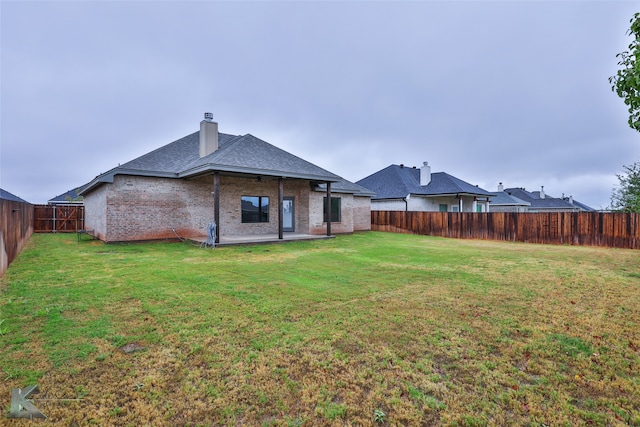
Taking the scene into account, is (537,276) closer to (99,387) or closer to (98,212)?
(99,387)

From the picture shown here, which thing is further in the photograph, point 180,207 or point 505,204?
point 505,204

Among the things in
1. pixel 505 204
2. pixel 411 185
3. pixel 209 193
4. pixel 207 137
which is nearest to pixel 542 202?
pixel 505 204

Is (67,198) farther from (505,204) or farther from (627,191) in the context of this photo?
(505,204)

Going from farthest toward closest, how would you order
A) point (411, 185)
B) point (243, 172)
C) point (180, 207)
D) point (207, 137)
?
point (411, 185)
point (207, 137)
point (180, 207)
point (243, 172)

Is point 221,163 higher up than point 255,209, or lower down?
higher up

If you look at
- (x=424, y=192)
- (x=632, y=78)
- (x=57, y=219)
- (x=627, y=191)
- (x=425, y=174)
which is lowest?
(x=57, y=219)

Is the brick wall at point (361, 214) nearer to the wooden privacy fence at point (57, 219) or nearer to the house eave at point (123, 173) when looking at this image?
the house eave at point (123, 173)

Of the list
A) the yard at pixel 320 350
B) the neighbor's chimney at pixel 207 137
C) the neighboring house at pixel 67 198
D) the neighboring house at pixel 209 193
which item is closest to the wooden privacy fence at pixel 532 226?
the neighboring house at pixel 209 193

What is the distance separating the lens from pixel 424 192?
2377 cm

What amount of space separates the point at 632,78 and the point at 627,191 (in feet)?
61.5

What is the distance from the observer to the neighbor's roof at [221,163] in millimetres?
11547

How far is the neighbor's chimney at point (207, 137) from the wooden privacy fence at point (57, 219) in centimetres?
1113

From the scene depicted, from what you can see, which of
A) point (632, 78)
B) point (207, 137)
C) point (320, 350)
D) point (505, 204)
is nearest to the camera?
point (320, 350)

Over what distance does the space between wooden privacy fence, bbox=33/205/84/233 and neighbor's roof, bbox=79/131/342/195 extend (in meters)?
3.74
